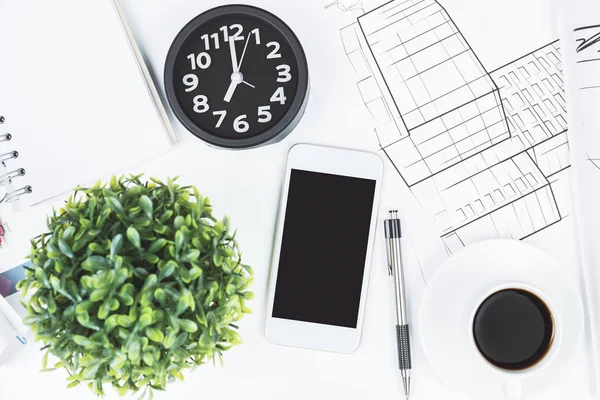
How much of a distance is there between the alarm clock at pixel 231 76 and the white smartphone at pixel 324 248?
0.30 ft

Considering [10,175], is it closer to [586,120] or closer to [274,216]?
[274,216]

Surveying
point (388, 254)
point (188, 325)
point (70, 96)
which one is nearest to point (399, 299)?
point (388, 254)

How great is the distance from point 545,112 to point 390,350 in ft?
1.25

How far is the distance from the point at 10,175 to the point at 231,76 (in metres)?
0.33

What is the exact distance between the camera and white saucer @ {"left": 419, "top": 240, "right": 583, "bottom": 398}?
28.1 inches

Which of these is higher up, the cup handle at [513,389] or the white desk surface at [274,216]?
the white desk surface at [274,216]

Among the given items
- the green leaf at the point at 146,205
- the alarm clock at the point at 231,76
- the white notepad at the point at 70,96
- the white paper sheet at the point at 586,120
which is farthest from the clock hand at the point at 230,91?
the white paper sheet at the point at 586,120

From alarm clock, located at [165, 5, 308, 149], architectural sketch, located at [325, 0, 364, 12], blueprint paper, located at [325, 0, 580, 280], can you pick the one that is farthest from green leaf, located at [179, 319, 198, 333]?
architectural sketch, located at [325, 0, 364, 12]

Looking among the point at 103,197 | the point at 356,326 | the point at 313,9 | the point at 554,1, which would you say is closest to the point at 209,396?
the point at 356,326

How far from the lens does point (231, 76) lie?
2.33 feet

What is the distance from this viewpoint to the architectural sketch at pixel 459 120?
30.2 inches

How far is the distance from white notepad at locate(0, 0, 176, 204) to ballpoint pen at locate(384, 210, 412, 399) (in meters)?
0.32

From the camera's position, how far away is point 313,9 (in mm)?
776

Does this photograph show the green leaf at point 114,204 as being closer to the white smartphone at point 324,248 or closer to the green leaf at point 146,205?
the green leaf at point 146,205
